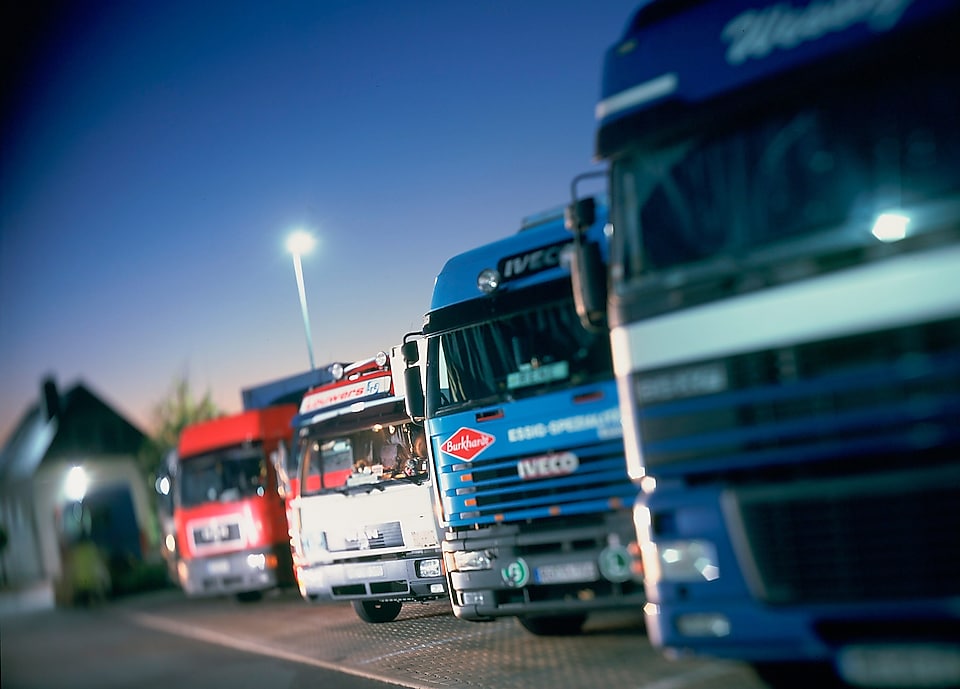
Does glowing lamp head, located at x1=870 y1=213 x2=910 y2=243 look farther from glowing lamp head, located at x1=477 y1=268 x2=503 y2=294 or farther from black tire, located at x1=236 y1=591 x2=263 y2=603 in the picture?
black tire, located at x1=236 y1=591 x2=263 y2=603

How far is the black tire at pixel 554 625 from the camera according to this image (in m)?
8.00

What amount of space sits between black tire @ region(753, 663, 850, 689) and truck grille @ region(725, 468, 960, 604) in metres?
1.20

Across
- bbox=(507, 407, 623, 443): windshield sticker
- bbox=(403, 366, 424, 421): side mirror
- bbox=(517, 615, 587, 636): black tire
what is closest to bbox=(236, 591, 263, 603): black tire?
bbox=(517, 615, 587, 636): black tire

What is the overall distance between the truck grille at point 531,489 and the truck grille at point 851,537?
204 centimetres

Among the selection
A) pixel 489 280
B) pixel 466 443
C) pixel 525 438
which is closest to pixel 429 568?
pixel 466 443

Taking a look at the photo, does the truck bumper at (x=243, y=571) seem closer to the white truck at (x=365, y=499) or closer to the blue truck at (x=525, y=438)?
the white truck at (x=365, y=499)

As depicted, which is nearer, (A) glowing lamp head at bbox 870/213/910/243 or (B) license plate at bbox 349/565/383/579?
(A) glowing lamp head at bbox 870/213/910/243

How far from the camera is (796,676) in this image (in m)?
5.61

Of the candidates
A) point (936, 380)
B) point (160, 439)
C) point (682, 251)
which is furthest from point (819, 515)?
point (160, 439)

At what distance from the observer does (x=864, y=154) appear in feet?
14.5

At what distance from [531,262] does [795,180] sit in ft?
9.29

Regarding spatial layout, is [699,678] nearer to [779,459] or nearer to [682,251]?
[779,459]

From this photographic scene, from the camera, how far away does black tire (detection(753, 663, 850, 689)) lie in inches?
216

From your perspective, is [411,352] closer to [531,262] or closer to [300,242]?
[531,262]
